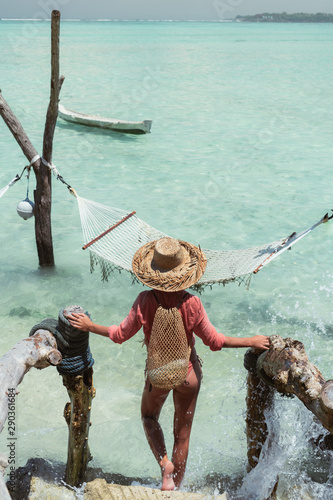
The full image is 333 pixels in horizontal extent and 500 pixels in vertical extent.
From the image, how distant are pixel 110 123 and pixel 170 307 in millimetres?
11447

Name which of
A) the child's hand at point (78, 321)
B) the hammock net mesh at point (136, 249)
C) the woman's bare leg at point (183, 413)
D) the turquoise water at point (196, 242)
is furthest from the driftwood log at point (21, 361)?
the hammock net mesh at point (136, 249)

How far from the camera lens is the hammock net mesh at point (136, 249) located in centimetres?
440

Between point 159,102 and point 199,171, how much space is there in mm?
8609

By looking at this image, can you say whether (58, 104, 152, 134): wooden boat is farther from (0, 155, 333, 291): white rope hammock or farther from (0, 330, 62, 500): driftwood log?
(0, 330, 62, 500): driftwood log

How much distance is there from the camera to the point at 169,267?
2.59 m

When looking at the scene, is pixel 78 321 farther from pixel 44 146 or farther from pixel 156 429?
pixel 44 146

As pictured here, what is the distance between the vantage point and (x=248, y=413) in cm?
291

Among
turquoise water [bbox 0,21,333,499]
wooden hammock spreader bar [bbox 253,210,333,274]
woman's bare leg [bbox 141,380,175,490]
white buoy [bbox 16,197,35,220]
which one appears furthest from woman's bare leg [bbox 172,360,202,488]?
white buoy [bbox 16,197,35,220]

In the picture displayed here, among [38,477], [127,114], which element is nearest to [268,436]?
[38,477]

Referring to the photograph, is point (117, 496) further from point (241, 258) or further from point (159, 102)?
point (159, 102)

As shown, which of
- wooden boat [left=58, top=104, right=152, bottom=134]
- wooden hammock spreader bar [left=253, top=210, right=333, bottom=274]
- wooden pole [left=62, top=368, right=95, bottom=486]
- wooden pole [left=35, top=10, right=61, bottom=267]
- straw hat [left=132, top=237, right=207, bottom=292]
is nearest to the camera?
straw hat [left=132, top=237, right=207, bottom=292]

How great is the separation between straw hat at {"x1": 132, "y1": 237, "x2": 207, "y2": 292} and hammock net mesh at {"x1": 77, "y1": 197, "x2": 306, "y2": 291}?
1.57 metres

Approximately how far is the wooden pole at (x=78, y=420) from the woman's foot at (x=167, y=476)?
1.65 ft

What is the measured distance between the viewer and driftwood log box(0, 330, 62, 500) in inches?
82.7
